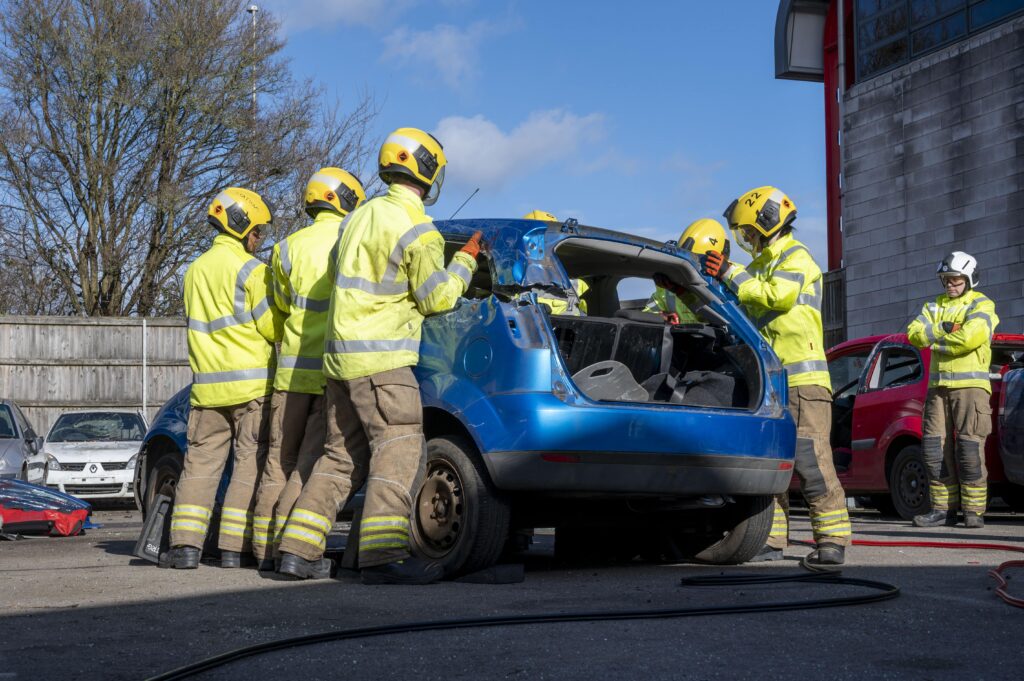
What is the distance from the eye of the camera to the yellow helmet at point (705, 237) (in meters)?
9.23

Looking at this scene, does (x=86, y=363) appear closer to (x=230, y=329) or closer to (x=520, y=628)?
(x=230, y=329)

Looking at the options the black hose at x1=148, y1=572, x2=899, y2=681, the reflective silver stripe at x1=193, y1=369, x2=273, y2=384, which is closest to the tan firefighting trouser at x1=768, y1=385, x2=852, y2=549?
the black hose at x1=148, y1=572, x2=899, y2=681

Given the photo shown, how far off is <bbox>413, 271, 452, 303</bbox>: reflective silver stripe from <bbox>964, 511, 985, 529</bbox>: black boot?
5640mm

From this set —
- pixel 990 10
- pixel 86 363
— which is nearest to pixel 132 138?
pixel 86 363

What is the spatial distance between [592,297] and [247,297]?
1.86 m

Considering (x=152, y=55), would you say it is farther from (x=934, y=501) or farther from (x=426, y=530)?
(x=426, y=530)

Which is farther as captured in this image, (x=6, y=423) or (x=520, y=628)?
(x=6, y=423)

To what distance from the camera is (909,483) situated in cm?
1164

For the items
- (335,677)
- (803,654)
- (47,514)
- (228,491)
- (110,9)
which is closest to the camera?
(335,677)

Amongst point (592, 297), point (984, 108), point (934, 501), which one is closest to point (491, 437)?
point (592, 297)

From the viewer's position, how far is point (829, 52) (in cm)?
2559

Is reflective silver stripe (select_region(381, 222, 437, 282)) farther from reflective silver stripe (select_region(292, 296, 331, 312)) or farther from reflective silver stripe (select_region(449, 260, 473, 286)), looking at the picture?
reflective silver stripe (select_region(292, 296, 331, 312))

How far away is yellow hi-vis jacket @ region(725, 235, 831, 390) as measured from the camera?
A: 716 centimetres

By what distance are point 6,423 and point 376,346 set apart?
1040cm
